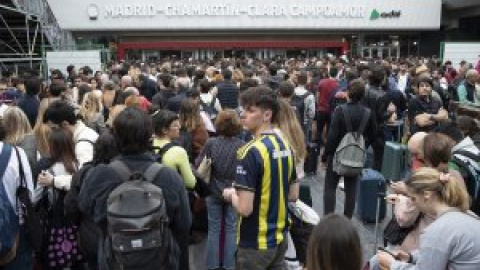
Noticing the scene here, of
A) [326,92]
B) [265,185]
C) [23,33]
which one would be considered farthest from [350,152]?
[23,33]

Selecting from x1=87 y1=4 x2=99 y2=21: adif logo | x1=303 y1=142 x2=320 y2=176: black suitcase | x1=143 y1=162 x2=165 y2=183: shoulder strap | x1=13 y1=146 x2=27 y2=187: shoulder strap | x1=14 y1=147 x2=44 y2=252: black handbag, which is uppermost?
x1=87 y1=4 x2=99 y2=21: adif logo

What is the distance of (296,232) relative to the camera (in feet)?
14.4

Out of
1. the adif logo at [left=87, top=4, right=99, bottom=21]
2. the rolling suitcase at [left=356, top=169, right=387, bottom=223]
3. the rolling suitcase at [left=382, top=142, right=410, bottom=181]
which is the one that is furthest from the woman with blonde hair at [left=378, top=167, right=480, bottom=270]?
the adif logo at [left=87, top=4, right=99, bottom=21]

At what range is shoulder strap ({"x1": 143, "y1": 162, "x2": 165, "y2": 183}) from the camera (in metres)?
3.26

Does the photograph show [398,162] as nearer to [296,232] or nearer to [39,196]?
[296,232]

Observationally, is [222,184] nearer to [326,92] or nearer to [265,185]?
[265,185]

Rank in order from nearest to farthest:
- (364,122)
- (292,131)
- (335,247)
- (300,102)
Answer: (335,247) → (292,131) → (364,122) → (300,102)

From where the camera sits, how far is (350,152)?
6.29 m

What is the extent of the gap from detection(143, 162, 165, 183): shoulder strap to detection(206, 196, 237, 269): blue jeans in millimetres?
2086

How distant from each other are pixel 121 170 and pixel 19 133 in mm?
2462

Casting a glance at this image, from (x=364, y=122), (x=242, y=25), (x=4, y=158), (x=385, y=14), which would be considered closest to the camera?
(x=4, y=158)

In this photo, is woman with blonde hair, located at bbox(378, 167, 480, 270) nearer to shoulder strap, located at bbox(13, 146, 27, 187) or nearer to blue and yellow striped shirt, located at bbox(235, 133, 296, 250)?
blue and yellow striped shirt, located at bbox(235, 133, 296, 250)

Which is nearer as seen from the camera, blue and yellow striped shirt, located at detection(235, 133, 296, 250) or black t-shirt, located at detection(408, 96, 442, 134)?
blue and yellow striped shirt, located at detection(235, 133, 296, 250)

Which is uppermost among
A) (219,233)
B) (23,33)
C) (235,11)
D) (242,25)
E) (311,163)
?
(235,11)
